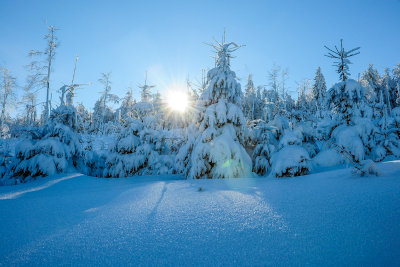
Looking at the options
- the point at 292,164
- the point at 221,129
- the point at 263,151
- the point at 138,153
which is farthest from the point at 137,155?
the point at 292,164

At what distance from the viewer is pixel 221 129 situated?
823 cm

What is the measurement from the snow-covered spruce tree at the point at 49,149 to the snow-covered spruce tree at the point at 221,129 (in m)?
7.11

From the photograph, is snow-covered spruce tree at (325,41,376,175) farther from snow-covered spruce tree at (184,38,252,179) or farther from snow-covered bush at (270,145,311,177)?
snow-covered spruce tree at (184,38,252,179)

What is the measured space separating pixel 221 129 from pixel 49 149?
8.80 meters

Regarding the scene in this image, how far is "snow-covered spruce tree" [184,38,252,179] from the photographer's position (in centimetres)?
745

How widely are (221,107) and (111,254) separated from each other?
22.8 feet

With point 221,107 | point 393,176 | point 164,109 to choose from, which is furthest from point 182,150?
point 393,176

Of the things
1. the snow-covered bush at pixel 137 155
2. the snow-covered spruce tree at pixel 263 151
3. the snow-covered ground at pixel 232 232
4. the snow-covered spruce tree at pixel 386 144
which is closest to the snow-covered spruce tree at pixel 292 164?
the snow-covered spruce tree at pixel 263 151

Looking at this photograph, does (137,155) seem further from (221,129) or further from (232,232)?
(232,232)

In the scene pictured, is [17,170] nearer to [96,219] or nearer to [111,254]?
[96,219]

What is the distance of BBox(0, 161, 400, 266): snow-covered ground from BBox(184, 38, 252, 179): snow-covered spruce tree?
4.46 meters

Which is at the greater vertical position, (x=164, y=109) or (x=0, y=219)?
(x=164, y=109)

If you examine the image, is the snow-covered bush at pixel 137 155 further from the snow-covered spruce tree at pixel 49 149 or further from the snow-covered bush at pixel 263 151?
the snow-covered bush at pixel 263 151

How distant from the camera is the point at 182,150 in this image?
959 cm
